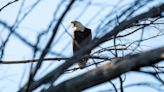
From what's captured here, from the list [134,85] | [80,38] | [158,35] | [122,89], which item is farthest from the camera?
[80,38]

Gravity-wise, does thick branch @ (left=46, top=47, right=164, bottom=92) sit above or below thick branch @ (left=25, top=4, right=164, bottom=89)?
below

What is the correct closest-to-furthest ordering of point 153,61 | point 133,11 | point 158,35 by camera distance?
1. point 153,61
2. point 133,11
3. point 158,35

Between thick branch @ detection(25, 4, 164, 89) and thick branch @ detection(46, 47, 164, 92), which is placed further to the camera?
thick branch @ detection(25, 4, 164, 89)

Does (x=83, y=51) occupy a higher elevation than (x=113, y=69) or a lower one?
higher

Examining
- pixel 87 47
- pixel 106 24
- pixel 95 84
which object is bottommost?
pixel 95 84

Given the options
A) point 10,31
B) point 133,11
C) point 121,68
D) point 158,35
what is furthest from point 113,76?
point 158,35

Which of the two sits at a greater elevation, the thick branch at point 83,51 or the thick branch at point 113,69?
the thick branch at point 83,51

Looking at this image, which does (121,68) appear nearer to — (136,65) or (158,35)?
(136,65)

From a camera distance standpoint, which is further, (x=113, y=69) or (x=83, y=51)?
(x=83, y=51)

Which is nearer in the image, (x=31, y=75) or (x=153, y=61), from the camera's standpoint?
(x=153, y=61)

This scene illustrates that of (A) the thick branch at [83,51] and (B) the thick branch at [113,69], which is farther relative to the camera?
(A) the thick branch at [83,51]

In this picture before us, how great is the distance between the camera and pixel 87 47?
1329mm

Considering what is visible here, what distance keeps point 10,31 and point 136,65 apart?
98cm

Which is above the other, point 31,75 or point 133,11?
point 133,11
